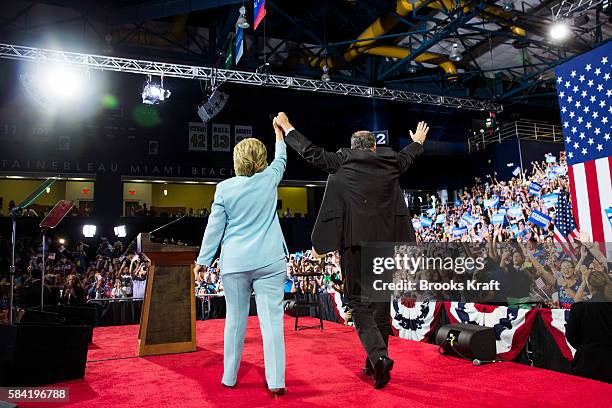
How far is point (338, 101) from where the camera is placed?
17.7 m

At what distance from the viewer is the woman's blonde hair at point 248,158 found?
2.70 meters

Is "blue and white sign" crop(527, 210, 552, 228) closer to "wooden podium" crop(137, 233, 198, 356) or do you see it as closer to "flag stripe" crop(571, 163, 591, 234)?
"flag stripe" crop(571, 163, 591, 234)

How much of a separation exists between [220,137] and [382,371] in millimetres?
15676

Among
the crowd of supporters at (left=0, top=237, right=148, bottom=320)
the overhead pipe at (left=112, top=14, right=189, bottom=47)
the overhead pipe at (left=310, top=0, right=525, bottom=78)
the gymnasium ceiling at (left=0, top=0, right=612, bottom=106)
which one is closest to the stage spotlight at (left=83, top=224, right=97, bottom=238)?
the crowd of supporters at (left=0, top=237, right=148, bottom=320)


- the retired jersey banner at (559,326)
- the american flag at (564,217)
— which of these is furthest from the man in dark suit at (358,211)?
the american flag at (564,217)

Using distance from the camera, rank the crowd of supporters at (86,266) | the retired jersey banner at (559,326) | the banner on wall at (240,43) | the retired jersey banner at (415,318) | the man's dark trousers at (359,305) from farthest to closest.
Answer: the crowd of supporters at (86,266), the banner on wall at (240,43), the retired jersey banner at (415,318), the retired jersey banner at (559,326), the man's dark trousers at (359,305)

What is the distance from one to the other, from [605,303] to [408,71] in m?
13.1

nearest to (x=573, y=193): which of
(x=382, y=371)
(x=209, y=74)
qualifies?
(x=382, y=371)

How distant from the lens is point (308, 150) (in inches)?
111

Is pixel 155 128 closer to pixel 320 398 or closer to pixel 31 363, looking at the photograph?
pixel 31 363

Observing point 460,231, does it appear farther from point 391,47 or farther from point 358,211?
point 391,47

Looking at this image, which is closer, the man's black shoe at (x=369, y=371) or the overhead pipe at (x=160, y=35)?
the man's black shoe at (x=369, y=371)

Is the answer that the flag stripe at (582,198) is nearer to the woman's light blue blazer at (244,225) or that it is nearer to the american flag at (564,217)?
the woman's light blue blazer at (244,225)

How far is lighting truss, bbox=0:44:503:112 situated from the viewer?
372 inches
